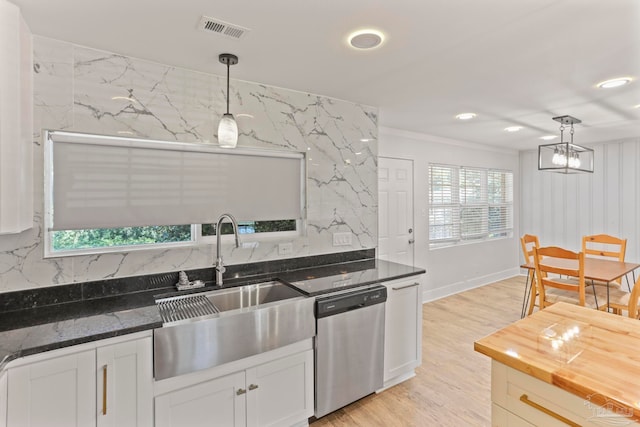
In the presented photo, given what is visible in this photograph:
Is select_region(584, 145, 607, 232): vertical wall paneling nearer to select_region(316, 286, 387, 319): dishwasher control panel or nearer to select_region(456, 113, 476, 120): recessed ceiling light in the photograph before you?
select_region(456, 113, 476, 120): recessed ceiling light

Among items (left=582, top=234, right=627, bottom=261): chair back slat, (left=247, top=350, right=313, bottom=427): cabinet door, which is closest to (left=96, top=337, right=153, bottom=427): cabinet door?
(left=247, top=350, right=313, bottom=427): cabinet door

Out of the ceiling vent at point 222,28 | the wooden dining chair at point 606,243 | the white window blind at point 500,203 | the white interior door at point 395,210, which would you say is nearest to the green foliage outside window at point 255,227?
the ceiling vent at point 222,28

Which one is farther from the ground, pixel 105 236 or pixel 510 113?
pixel 510 113

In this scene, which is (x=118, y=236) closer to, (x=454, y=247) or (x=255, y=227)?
(x=255, y=227)

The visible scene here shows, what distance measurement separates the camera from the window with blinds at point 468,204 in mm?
4711

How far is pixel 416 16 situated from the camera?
1.58 metres

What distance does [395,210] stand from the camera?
13.7ft

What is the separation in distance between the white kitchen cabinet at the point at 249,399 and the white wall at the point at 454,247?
2.80m

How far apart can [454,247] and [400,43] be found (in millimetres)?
3767

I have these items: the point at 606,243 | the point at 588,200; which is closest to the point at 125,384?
the point at 606,243

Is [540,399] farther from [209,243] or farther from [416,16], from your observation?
[209,243]

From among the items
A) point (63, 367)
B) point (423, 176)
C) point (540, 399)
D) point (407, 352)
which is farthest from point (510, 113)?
point (63, 367)

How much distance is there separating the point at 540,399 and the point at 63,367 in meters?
1.88

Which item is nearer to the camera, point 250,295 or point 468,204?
point 250,295
